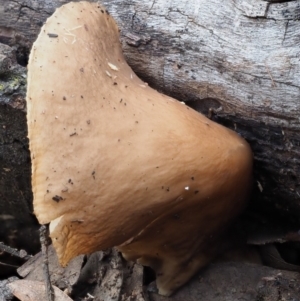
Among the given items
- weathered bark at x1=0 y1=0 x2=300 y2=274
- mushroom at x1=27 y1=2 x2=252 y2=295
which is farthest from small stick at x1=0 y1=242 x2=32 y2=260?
mushroom at x1=27 y1=2 x2=252 y2=295

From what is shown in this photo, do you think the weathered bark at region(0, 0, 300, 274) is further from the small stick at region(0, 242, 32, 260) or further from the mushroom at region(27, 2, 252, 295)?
the small stick at region(0, 242, 32, 260)

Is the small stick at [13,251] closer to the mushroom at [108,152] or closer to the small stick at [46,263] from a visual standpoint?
the small stick at [46,263]

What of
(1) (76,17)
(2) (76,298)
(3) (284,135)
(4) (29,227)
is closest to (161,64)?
(1) (76,17)

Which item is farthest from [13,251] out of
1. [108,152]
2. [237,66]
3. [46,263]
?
[237,66]

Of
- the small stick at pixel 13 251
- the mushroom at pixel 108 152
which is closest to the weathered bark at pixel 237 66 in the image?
the mushroom at pixel 108 152

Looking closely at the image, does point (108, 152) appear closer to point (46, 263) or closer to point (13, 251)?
point (46, 263)

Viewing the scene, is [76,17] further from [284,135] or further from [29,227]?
[29,227]
